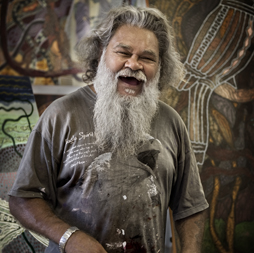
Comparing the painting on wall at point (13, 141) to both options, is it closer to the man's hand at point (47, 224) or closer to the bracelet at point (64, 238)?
the man's hand at point (47, 224)

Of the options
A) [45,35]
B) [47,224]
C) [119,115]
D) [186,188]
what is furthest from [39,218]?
[45,35]

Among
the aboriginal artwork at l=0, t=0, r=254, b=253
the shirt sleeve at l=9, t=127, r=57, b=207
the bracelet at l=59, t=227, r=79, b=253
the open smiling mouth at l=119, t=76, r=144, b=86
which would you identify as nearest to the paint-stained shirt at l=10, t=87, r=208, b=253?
the shirt sleeve at l=9, t=127, r=57, b=207

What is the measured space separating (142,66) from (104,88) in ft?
0.70

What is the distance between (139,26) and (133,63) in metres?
0.22

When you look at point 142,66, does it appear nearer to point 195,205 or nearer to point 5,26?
point 195,205

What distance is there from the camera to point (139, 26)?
1.32 meters

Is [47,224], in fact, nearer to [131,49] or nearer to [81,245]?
[81,245]

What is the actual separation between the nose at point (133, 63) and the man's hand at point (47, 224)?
0.72 metres

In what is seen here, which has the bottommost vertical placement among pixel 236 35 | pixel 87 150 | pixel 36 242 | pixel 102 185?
pixel 36 242

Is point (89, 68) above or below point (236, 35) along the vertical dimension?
below

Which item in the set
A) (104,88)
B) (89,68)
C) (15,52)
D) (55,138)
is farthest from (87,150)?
(15,52)

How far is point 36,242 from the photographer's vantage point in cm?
181

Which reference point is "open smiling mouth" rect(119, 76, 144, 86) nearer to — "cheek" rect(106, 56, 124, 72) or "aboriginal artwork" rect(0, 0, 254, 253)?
"cheek" rect(106, 56, 124, 72)

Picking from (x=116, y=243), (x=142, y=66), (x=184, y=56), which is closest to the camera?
(x=116, y=243)
